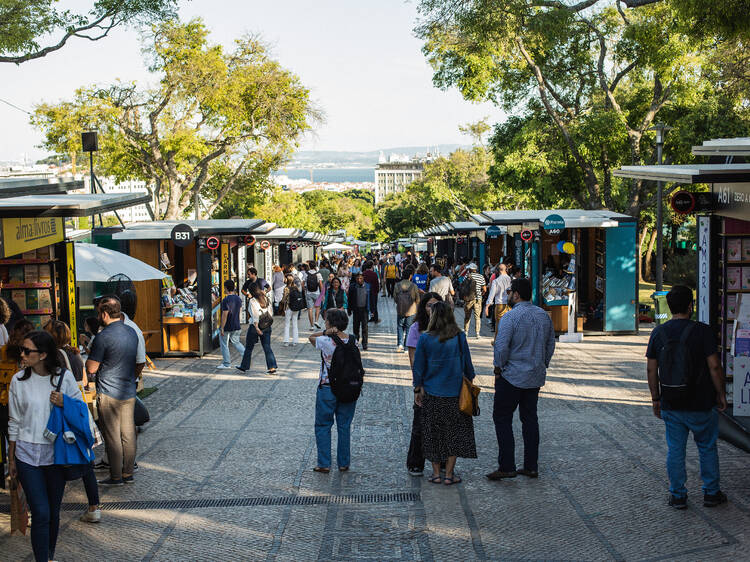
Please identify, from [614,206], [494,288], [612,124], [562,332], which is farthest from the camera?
[614,206]

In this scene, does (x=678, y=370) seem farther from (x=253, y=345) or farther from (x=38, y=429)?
(x=253, y=345)

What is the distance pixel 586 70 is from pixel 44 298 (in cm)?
2211

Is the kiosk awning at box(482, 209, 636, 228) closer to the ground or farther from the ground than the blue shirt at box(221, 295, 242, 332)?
farther from the ground

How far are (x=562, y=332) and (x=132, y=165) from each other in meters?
22.6

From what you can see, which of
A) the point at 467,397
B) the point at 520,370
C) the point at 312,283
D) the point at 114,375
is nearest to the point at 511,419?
the point at 520,370

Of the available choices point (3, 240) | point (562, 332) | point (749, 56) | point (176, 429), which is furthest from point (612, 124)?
point (3, 240)

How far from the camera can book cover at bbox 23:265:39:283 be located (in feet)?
31.1

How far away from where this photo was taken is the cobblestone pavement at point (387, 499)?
19.7 ft

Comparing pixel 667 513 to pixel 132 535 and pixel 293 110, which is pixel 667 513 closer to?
pixel 132 535

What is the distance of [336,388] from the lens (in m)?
7.68

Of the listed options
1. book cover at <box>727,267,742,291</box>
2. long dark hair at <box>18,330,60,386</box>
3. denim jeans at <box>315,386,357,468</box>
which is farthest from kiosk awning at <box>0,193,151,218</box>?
book cover at <box>727,267,742,291</box>

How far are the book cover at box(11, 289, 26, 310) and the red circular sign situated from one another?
7562 mm

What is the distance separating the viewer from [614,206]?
29828 mm

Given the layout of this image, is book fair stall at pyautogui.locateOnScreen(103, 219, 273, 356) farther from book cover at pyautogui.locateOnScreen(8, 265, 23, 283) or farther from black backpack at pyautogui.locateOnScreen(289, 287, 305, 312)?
book cover at pyautogui.locateOnScreen(8, 265, 23, 283)
